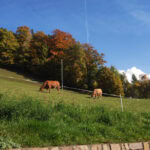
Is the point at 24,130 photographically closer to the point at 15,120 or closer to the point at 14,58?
the point at 15,120

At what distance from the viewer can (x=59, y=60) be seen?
153 ft

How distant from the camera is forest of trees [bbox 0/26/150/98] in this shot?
4119 cm

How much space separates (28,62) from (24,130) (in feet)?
164

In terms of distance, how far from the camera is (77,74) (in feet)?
131

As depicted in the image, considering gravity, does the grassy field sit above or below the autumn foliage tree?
below

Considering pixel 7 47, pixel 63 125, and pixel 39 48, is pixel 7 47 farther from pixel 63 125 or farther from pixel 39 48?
pixel 63 125

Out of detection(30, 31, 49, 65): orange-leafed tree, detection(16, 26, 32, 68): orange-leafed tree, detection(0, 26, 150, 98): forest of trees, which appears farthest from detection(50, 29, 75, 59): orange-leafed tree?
detection(16, 26, 32, 68): orange-leafed tree

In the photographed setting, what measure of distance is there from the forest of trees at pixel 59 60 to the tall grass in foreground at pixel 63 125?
32.5 meters

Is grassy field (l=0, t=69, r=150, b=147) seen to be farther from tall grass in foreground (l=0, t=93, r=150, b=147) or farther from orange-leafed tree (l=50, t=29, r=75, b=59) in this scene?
orange-leafed tree (l=50, t=29, r=75, b=59)

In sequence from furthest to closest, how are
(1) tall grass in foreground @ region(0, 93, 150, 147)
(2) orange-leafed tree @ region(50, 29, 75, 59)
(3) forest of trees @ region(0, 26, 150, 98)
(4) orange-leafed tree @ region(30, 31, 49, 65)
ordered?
(4) orange-leafed tree @ region(30, 31, 49, 65) < (2) orange-leafed tree @ region(50, 29, 75, 59) < (3) forest of trees @ region(0, 26, 150, 98) < (1) tall grass in foreground @ region(0, 93, 150, 147)

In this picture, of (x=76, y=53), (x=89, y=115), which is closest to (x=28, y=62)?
(x=76, y=53)

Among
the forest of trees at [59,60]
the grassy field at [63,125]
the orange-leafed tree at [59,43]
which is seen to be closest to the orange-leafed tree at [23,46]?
the forest of trees at [59,60]

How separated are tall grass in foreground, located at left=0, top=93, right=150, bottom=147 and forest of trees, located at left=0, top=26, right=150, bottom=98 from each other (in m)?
32.5

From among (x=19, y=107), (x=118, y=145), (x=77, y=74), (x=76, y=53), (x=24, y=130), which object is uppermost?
(x=76, y=53)
